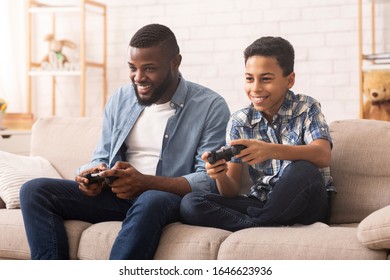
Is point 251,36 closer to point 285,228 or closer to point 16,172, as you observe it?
point 16,172

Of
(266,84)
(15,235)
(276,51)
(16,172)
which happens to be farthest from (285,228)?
(16,172)

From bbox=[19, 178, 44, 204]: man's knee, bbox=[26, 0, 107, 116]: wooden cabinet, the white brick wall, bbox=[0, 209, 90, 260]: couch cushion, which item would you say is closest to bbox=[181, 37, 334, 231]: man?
bbox=[0, 209, 90, 260]: couch cushion

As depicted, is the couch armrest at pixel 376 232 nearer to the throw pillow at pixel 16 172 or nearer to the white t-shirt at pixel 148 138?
the white t-shirt at pixel 148 138

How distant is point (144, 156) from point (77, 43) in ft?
7.88

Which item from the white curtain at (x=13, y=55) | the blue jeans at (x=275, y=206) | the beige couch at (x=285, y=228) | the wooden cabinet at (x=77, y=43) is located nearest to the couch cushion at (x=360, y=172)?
the beige couch at (x=285, y=228)

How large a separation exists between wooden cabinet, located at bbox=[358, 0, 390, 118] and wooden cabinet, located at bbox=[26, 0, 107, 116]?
1623 millimetres

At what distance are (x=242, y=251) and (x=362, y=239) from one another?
331 millimetres

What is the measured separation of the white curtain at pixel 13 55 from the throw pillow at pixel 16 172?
1.97m

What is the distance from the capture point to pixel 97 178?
2.23 metres

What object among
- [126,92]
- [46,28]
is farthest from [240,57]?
[126,92]

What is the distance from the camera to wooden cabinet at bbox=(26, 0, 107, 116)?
4.43m

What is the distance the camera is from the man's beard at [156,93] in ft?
7.89
